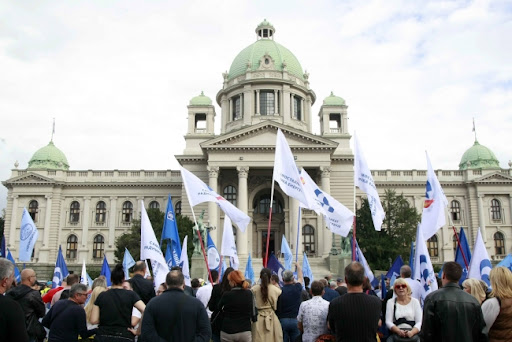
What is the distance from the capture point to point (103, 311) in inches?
256

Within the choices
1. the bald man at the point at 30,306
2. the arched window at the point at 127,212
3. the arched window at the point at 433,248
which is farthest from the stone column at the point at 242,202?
the bald man at the point at 30,306

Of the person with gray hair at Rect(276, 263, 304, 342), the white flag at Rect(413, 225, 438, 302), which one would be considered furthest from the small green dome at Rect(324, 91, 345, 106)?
the person with gray hair at Rect(276, 263, 304, 342)

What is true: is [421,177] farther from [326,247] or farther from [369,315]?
[369,315]

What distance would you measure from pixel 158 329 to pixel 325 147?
38.6 metres

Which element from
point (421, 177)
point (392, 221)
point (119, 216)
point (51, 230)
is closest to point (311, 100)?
point (421, 177)

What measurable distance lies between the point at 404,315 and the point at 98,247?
4938 centimetres

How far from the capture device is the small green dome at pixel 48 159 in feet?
181

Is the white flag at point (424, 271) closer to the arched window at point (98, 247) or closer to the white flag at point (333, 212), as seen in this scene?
the white flag at point (333, 212)

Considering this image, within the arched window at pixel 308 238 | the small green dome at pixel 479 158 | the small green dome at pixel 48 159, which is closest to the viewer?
the arched window at pixel 308 238

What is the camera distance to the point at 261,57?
2170 inches

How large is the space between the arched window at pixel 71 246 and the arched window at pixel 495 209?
43.7 m

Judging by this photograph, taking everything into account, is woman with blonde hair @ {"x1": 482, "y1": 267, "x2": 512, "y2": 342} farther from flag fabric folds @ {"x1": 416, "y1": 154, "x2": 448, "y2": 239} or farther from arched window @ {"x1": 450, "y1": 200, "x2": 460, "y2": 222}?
arched window @ {"x1": 450, "y1": 200, "x2": 460, "y2": 222}

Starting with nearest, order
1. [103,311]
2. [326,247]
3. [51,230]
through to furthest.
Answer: [103,311]
[326,247]
[51,230]

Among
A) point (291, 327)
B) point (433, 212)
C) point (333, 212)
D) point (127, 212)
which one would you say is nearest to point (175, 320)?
point (291, 327)
